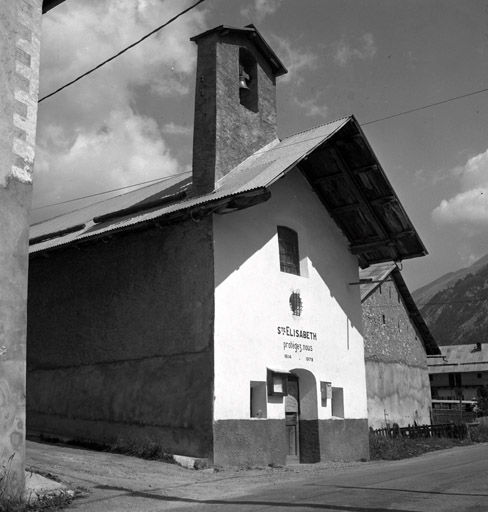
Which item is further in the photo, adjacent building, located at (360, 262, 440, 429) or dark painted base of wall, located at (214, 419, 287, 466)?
adjacent building, located at (360, 262, 440, 429)

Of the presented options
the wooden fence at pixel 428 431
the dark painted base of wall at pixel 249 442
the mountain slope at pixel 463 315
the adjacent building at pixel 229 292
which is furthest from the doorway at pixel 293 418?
the mountain slope at pixel 463 315

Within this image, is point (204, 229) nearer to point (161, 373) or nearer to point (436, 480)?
point (161, 373)

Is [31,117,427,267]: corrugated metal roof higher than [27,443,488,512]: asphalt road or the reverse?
higher

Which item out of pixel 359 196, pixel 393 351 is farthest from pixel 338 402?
pixel 393 351

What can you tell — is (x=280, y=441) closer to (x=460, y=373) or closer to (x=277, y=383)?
(x=277, y=383)

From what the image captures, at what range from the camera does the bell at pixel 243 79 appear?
1779cm

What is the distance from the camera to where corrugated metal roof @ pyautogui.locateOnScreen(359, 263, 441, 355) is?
1144 inches

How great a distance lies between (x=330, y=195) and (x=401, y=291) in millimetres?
17056

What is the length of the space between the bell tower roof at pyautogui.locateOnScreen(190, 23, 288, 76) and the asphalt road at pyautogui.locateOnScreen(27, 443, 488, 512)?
10.8 metres

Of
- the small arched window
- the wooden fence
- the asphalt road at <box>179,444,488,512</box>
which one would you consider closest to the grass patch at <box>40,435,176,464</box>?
the asphalt road at <box>179,444,488,512</box>

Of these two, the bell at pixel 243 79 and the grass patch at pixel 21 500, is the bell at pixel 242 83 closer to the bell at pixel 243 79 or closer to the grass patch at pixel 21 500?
the bell at pixel 243 79

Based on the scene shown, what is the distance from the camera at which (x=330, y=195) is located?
719 inches

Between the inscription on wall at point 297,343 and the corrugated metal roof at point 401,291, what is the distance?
468 inches

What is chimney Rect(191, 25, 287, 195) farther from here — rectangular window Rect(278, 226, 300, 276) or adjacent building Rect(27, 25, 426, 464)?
Result: rectangular window Rect(278, 226, 300, 276)
